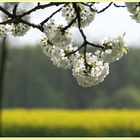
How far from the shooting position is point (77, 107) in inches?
907

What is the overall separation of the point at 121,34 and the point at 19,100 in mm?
20041

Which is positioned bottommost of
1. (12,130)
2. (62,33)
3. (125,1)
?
(12,130)

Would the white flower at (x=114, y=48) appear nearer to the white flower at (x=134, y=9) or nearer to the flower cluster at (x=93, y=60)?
the flower cluster at (x=93, y=60)

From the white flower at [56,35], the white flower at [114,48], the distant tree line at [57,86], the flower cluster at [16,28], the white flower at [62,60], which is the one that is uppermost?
the flower cluster at [16,28]

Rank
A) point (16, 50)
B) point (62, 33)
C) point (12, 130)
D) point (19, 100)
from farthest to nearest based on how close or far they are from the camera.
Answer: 1. point (16, 50)
2. point (19, 100)
3. point (12, 130)
4. point (62, 33)

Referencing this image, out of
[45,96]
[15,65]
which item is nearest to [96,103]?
[45,96]

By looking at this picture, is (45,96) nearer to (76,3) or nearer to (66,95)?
(66,95)

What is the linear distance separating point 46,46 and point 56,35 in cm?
15

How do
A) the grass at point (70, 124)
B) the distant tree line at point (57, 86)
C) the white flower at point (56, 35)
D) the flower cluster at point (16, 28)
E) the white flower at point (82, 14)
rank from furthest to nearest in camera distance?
1. the distant tree line at point (57, 86)
2. the grass at point (70, 124)
3. the flower cluster at point (16, 28)
4. the white flower at point (82, 14)
5. the white flower at point (56, 35)

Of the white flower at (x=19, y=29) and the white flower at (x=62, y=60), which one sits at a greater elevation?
the white flower at (x=19, y=29)

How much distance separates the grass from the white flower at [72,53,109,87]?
32.5 ft

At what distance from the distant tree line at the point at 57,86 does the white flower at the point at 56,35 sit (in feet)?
63.0

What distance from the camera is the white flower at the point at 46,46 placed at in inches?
115

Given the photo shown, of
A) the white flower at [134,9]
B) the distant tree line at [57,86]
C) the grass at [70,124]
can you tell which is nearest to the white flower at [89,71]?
the white flower at [134,9]
